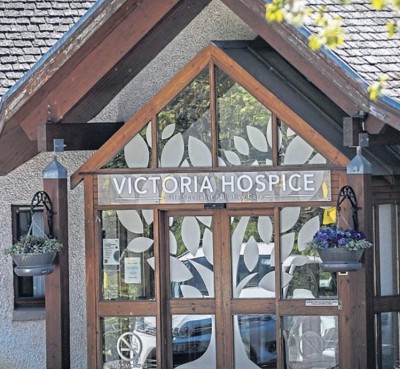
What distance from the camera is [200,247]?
10.6 meters

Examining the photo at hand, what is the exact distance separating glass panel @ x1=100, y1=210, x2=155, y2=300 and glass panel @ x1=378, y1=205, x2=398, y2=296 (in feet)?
7.19

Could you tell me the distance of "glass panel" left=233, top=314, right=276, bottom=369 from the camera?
34.5 feet

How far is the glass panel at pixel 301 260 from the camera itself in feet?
33.6

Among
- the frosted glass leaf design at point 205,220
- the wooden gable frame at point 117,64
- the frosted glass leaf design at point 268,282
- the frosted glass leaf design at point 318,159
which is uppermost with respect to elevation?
the wooden gable frame at point 117,64

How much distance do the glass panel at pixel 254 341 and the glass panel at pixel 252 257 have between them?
9.3 inches

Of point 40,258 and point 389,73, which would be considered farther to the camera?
point 40,258

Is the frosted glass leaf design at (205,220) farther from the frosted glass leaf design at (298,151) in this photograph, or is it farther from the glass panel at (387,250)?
the glass panel at (387,250)

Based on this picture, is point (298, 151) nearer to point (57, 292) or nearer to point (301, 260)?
point (301, 260)

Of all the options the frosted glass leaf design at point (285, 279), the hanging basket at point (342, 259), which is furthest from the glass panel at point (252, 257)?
the hanging basket at point (342, 259)

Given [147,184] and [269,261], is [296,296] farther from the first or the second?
[147,184]

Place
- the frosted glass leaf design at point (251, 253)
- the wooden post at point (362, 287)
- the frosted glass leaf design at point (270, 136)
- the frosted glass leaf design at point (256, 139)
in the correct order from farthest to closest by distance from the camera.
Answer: the frosted glass leaf design at point (251, 253) → the frosted glass leaf design at point (256, 139) → the frosted glass leaf design at point (270, 136) → the wooden post at point (362, 287)

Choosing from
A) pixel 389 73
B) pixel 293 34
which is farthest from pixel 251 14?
pixel 389 73

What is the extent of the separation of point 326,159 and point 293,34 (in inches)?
52.4

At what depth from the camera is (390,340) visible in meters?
10.6
